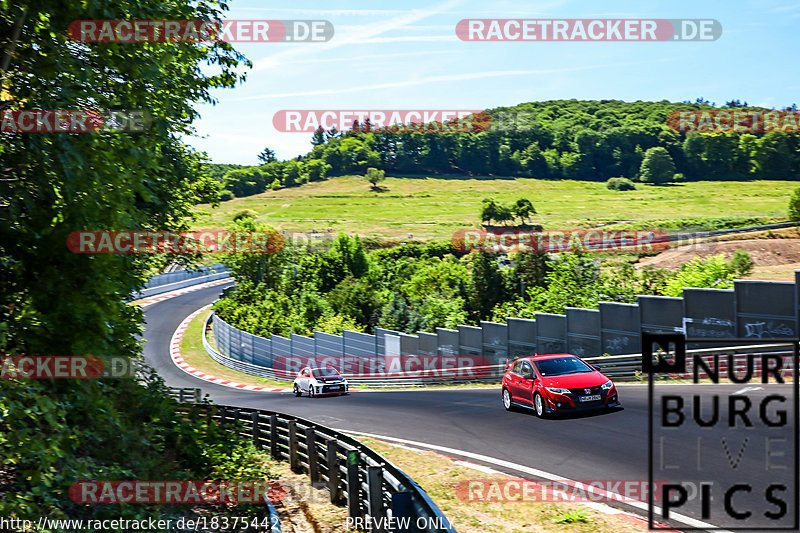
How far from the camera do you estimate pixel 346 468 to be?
38.0 feet

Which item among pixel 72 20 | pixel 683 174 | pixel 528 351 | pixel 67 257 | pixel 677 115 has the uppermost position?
pixel 677 115

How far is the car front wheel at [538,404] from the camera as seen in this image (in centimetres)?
1528

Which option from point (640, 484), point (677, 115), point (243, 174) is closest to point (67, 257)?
point (640, 484)

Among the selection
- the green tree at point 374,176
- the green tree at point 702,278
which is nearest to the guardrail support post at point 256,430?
the green tree at point 702,278

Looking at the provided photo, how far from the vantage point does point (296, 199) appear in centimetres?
18225

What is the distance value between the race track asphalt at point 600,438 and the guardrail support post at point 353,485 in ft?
9.79

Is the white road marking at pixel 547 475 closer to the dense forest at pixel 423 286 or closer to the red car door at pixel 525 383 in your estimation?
the red car door at pixel 525 383

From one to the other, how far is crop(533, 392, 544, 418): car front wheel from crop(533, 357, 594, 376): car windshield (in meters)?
0.65

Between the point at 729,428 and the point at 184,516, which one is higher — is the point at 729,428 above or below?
above

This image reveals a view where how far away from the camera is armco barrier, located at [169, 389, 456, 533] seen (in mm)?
7188

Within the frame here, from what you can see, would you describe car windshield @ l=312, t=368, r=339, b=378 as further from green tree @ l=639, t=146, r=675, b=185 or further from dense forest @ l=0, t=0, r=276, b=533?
green tree @ l=639, t=146, r=675, b=185

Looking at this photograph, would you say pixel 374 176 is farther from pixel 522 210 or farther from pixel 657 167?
pixel 657 167

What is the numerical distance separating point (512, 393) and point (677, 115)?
20283cm

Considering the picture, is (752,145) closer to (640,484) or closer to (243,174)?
(243,174)
